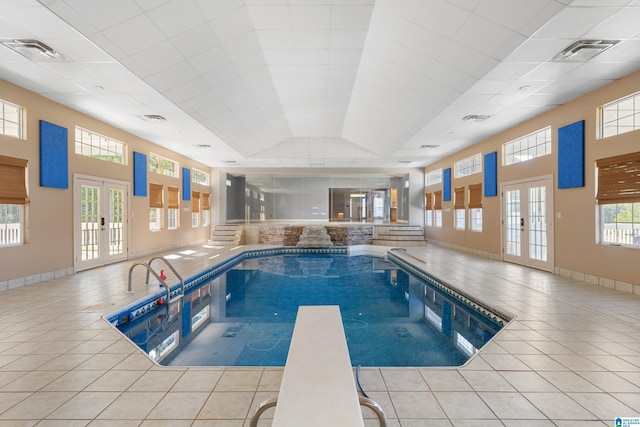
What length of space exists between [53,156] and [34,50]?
7.52 feet

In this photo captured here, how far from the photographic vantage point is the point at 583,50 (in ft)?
12.2

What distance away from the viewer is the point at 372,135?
909cm

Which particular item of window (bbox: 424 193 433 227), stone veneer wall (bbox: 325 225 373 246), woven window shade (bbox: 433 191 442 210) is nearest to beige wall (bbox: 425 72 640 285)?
woven window shade (bbox: 433 191 442 210)

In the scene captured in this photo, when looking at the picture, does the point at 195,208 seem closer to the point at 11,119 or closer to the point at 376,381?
the point at 11,119

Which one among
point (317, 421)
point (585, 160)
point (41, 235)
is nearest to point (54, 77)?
point (41, 235)

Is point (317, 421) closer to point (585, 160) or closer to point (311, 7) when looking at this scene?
point (311, 7)

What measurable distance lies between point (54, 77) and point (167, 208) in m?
5.18

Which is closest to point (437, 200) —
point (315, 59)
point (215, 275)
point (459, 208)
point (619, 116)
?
point (459, 208)

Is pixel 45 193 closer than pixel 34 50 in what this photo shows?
No

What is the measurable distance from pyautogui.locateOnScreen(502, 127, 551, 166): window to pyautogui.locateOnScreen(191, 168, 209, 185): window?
32.6ft

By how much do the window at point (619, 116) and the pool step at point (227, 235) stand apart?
33.7 ft

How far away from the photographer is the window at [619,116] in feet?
14.5

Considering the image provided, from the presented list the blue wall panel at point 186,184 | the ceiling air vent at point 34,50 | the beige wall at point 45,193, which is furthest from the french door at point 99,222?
the blue wall panel at point 186,184

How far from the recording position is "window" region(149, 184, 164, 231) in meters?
8.48
